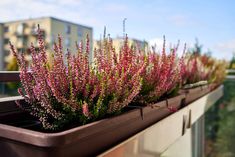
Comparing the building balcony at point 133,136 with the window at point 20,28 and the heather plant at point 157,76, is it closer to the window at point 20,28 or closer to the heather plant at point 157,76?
the heather plant at point 157,76

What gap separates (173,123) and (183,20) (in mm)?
2242

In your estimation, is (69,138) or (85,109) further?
(85,109)

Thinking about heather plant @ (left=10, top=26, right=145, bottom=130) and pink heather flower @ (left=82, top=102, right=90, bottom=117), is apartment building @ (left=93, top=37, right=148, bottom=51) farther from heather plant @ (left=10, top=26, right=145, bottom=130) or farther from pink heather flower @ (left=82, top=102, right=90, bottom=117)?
pink heather flower @ (left=82, top=102, right=90, bottom=117)

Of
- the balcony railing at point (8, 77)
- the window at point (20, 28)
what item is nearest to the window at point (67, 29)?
the window at point (20, 28)

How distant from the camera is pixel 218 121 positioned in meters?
4.91

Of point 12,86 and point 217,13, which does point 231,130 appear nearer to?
point 217,13

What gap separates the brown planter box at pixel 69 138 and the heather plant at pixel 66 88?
0.06m

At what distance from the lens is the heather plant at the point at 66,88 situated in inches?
35.6

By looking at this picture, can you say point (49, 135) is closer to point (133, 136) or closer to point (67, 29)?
point (133, 136)

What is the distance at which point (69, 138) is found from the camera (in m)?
0.73

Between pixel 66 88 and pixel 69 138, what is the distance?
26cm

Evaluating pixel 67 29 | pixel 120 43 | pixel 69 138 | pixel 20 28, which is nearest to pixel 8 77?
pixel 120 43

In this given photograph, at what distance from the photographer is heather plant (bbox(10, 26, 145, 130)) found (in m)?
0.90

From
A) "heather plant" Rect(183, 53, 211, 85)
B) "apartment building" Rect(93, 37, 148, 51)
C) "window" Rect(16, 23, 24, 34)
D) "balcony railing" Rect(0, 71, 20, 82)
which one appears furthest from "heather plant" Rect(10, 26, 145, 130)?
"window" Rect(16, 23, 24, 34)
